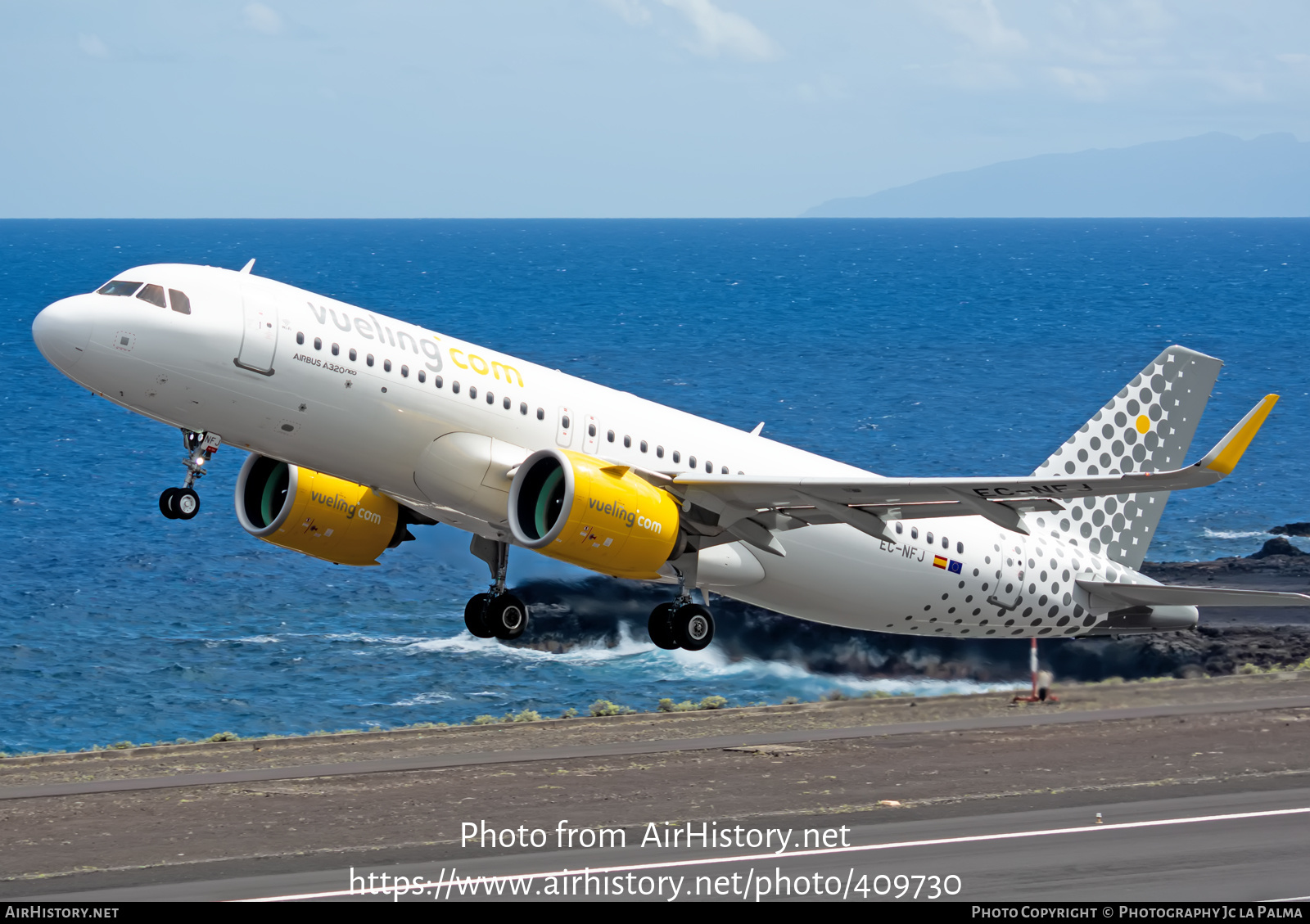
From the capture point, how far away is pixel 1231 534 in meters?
96.9

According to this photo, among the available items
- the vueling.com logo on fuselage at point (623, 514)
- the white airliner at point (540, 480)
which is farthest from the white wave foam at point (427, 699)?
the vueling.com logo on fuselage at point (623, 514)

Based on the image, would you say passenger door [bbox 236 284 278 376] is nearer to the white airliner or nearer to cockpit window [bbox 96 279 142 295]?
the white airliner

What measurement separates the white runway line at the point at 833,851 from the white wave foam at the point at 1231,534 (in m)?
73.1

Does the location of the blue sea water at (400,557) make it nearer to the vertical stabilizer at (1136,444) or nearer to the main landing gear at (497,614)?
the main landing gear at (497,614)

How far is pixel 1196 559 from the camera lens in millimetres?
88750

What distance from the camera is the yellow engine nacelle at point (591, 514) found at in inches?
1089

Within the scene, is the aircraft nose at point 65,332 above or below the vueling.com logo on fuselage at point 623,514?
above

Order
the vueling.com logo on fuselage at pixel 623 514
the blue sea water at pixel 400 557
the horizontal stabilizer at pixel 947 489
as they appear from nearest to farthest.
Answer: the horizontal stabilizer at pixel 947 489 < the vueling.com logo on fuselage at pixel 623 514 < the blue sea water at pixel 400 557

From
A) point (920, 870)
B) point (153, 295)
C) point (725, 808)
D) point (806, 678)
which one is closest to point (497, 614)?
point (725, 808)

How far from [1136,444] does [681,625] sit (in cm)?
1445

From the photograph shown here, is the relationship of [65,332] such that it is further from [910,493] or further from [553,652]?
[553,652]

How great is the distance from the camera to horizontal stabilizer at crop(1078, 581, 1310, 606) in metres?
31.2

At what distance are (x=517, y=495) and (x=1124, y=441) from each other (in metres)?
17.5

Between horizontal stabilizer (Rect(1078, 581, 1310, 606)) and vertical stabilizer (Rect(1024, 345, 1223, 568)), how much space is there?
69.1 inches
